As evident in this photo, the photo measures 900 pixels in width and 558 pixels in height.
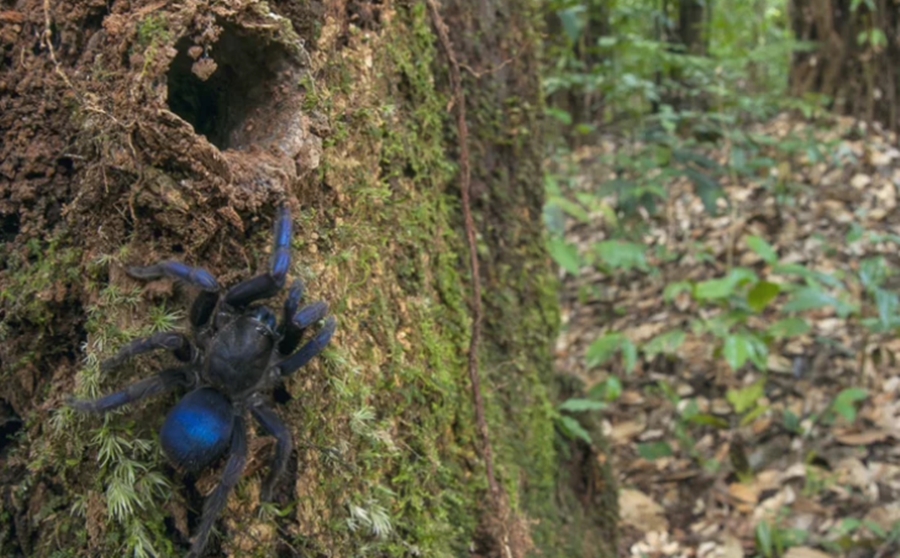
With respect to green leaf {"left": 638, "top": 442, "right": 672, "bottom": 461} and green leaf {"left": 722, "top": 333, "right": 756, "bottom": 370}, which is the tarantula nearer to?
green leaf {"left": 722, "top": 333, "right": 756, "bottom": 370}

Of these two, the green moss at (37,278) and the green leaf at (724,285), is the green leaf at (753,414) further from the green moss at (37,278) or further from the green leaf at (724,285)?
the green moss at (37,278)

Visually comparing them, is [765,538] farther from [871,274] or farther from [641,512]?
[871,274]

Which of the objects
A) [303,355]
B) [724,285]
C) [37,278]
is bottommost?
[724,285]

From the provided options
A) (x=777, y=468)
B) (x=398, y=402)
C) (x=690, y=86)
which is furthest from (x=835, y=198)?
(x=398, y=402)

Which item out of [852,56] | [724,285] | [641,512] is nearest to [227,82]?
[724,285]

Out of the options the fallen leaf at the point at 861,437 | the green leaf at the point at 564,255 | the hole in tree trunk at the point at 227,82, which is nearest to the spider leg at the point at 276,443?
the hole in tree trunk at the point at 227,82
